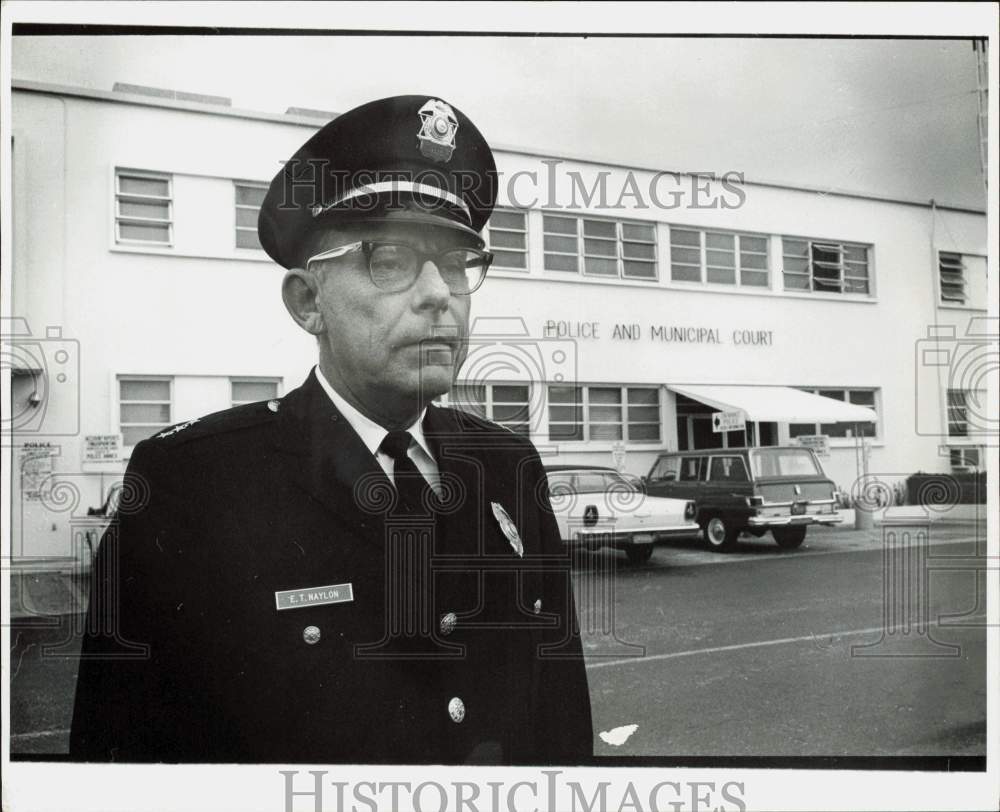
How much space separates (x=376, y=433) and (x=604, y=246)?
92 centimetres

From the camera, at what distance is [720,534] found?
2631mm

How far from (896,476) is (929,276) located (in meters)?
0.66

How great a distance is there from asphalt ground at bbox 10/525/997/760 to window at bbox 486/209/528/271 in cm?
98

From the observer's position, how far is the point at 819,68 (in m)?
2.58

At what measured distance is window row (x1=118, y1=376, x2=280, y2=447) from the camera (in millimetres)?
2404

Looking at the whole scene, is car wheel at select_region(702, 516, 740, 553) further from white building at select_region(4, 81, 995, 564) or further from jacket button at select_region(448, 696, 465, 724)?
jacket button at select_region(448, 696, 465, 724)

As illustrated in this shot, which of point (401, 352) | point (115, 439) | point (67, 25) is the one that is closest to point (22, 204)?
point (67, 25)

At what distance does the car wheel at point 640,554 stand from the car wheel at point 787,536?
1.43 feet

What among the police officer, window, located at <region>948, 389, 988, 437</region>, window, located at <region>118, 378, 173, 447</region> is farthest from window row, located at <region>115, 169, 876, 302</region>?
window, located at <region>118, 378, 173, 447</region>

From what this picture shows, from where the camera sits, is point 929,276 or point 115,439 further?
point 929,276

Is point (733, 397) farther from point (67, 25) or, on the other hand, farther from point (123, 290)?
point (67, 25)

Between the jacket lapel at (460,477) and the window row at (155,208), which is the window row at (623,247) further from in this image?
the jacket lapel at (460,477)

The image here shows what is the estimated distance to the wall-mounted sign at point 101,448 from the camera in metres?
2.42

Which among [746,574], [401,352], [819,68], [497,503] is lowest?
[746,574]
